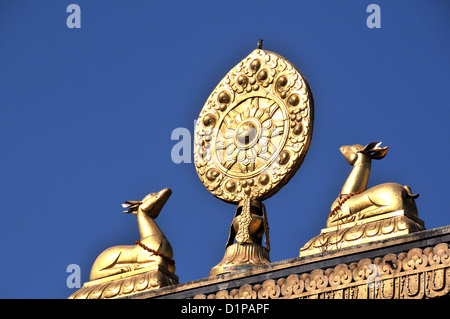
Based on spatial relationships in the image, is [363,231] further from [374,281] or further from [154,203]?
[154,203]

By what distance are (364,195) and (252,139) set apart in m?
1.92

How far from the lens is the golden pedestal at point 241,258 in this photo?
16.8 meters

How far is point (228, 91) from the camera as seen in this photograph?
60.0 feet

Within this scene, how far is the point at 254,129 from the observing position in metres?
17.8

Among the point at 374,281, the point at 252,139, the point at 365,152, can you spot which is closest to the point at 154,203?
the point at 252,139

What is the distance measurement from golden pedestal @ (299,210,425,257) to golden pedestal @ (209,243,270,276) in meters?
0.82

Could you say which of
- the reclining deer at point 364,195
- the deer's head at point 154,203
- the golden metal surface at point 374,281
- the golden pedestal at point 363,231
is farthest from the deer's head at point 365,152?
the deer's head at point 154,203

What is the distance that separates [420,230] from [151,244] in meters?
3.65

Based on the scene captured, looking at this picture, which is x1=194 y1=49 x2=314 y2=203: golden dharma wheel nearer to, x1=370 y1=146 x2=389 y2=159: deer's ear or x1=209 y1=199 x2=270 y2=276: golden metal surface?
x1=209 y1=199 x2=270 y2=276: golden metal surface

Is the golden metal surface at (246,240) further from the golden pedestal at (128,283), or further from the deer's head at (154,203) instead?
the deer's head at (154,203)

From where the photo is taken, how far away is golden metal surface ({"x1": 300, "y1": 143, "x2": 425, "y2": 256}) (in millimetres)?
15852
